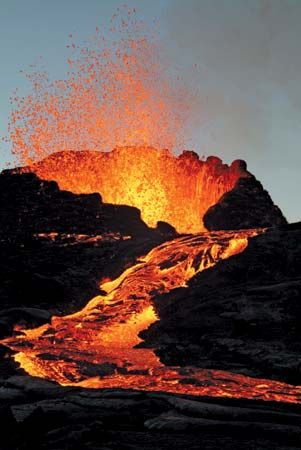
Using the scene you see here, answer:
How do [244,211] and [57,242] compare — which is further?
[244,211]

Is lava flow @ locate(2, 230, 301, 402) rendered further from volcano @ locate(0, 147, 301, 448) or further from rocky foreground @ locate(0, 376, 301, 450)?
rocky foreground @ locate(0, 376, 301, 450)

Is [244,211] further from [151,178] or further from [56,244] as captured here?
[56,244]

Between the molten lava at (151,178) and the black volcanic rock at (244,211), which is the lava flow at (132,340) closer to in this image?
the black volcanic rock at (244,211)

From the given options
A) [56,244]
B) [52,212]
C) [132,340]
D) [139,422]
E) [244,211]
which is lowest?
[139,422]

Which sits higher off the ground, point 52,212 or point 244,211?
point 52,212

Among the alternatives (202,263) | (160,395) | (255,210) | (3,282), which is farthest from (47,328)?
(255,210)

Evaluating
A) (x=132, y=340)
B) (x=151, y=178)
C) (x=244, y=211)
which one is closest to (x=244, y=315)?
(x=132, y=340)
